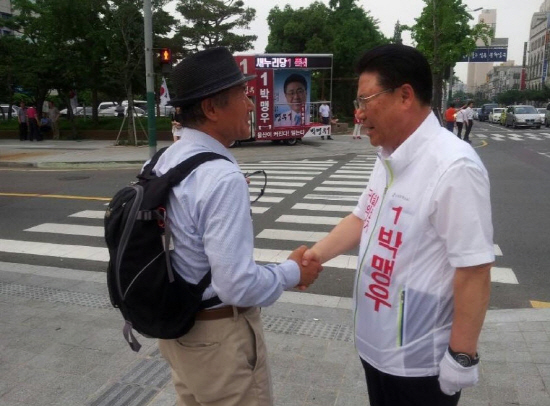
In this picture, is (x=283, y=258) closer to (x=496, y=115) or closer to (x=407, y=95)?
(x=407, y=95)

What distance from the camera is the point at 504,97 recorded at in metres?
91.1

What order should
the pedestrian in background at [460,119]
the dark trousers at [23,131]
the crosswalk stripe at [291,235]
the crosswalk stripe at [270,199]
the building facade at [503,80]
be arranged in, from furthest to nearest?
the building facade at [503,80]
the dark trousers at [23,131]
the pedestrian in background at [460,119]
the crosswalk stripe at [270,199]
the crosswalk stripe at [291,235]

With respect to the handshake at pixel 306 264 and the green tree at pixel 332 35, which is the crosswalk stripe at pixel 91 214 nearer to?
the handshake at pixel 306 264

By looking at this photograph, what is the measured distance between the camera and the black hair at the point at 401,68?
1.84 metres

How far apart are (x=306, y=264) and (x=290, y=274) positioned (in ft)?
0.58

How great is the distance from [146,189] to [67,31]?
73.8 feet

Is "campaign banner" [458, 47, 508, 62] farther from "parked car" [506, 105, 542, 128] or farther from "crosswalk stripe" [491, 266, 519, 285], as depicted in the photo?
"crosswalk stripe" [491, 266, 519, 285]

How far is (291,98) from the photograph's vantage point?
869 inches

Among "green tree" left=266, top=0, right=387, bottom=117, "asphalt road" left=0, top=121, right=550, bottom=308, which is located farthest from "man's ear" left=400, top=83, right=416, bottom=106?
"green tree" left=266, top=0, right=387, bottom=117

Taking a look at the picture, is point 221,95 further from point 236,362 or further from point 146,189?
point 236,362

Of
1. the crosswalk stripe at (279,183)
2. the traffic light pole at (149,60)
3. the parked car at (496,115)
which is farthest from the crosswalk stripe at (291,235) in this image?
the parked car at (496,115)

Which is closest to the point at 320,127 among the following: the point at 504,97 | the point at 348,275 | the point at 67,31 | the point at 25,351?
the point at 67,31

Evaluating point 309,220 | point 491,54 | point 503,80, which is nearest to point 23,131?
point 309,220

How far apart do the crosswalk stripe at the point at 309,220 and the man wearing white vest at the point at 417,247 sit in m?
6.19
